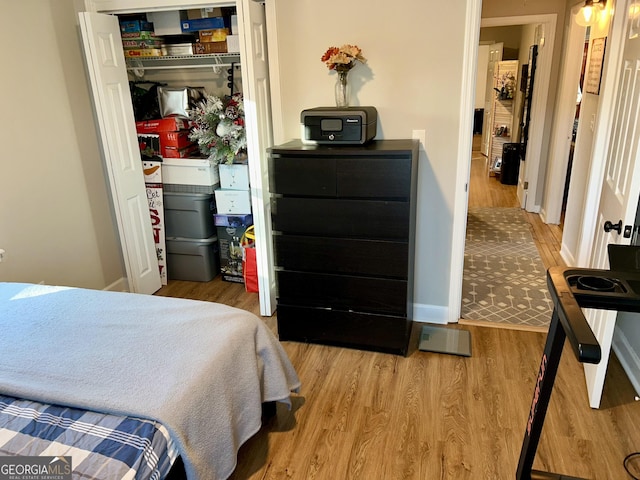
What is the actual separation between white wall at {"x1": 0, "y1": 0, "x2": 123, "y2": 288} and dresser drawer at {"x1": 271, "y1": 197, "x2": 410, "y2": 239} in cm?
143

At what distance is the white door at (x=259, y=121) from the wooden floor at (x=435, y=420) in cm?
53

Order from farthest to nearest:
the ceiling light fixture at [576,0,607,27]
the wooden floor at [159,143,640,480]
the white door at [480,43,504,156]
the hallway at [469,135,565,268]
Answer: the white door at [480,43,504,156] < the hallway at [469,135,565,268] < the ceiling light fixture at [576,0,607,27] < the wooden floor at [159,143,640,480]

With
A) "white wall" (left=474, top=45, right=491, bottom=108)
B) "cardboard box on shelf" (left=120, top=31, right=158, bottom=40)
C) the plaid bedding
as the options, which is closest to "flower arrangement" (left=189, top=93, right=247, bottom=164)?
"cardboard box on shelf" (left=120, top=31, right=158, bottom=40)

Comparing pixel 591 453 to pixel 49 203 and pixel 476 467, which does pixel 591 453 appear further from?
pixel 49 203

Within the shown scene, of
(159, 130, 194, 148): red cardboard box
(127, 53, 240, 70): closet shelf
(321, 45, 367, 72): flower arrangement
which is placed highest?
(127, 53, 240, 70): closet shelf

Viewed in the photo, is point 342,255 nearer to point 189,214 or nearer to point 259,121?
point 259,121

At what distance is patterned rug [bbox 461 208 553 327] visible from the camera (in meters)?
3.05

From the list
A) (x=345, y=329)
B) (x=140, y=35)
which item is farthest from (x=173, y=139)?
(x=345, y=329)

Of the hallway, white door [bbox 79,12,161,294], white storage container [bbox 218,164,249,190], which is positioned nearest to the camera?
white door [bbox 79,12,161,294]

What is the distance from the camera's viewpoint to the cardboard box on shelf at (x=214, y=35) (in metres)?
3.13

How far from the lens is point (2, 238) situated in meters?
2.53

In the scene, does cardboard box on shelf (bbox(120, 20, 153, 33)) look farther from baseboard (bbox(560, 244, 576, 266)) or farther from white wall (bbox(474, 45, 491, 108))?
white wall (bbox(474, 45, 491, 108))

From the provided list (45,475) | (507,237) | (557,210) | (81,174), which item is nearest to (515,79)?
(557,210)

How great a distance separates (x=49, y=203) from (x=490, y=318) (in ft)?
9.44
